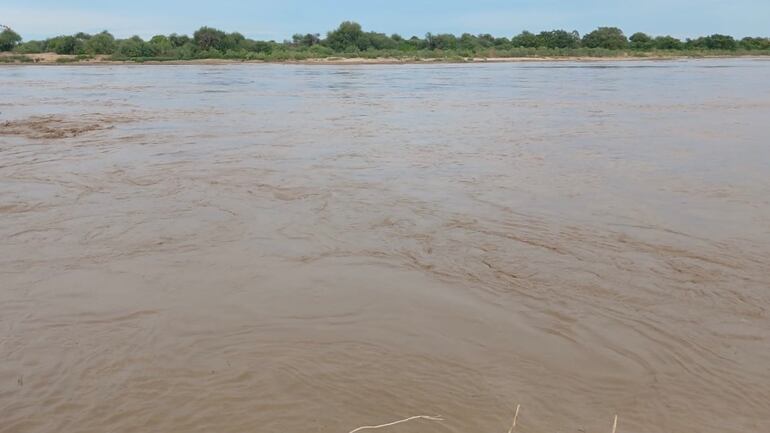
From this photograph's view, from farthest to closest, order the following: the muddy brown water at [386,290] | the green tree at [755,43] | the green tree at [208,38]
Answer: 1. the green tree at [755,43]
2. the green tree at [208,38]
3. the muddy brown water at [386,290]

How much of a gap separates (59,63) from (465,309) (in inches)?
2540

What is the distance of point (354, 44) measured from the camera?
8156cm

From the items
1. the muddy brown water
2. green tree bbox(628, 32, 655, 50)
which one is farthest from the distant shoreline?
the muddy brown water

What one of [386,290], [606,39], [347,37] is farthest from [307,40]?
[386,290]

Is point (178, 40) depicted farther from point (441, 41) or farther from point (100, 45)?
point (441, 41)

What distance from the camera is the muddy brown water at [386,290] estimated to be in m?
3.11

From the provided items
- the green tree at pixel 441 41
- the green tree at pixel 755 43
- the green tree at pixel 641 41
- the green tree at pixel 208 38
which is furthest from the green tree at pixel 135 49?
the green tree at pixel 755 43

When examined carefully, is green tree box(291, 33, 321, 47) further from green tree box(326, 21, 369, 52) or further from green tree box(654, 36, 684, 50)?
green tree box(654, 36, 684, 50)

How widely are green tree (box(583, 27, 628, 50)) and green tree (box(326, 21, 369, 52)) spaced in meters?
29.6

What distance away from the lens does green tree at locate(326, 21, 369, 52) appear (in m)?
81.4

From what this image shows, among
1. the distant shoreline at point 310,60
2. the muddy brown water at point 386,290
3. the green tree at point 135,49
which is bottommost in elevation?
the muddy brown water at point 386,290

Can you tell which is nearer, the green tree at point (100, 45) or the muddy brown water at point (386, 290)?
the muddy brown water at point (386, 290)

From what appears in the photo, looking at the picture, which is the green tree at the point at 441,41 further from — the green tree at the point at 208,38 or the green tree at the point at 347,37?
the green tree at the point at 208,38

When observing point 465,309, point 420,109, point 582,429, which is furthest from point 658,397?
point 420,109
